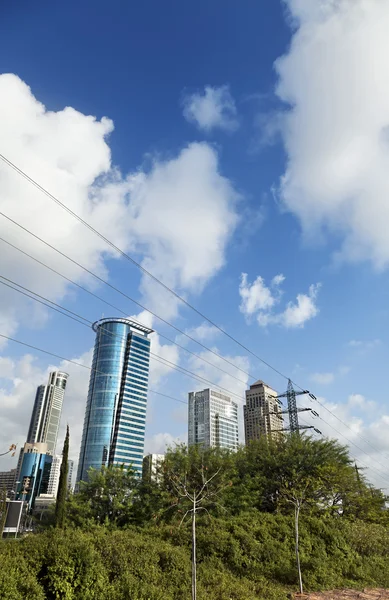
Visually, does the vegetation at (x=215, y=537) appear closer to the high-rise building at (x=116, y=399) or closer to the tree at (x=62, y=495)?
the tree at (x=62, y=495)

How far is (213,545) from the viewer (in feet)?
53.7

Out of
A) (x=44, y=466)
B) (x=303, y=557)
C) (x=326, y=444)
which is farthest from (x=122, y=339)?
(x=303, y=557)

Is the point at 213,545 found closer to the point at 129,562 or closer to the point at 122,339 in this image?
the point at 129,562

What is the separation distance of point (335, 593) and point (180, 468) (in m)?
A: 12.5

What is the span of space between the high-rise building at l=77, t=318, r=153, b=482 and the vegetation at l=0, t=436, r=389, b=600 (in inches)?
4951

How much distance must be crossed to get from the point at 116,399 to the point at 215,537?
142015 mm

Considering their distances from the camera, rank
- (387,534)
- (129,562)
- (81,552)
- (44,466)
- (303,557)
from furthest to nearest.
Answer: (44,466) → (387,534) → (303,557) → (129,562) → (81,552)

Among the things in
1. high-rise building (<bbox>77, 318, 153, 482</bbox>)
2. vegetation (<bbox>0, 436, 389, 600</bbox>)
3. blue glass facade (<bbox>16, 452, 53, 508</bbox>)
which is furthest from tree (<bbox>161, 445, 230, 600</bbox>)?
blue glass facade (<bbox>16, 452, 53, 508</bbox>)

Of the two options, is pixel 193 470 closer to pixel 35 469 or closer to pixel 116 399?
pixel 116 399

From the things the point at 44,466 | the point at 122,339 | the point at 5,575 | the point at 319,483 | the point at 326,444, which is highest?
the point at 122,339

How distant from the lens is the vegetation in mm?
11289

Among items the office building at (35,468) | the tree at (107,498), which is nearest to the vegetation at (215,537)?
the tree at (107,498)

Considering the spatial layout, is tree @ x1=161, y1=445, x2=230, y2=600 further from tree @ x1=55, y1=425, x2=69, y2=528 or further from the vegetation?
tree @ x1=55, y1=425, x2=69, y2=528

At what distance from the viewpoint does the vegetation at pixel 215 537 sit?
11.3 meters
